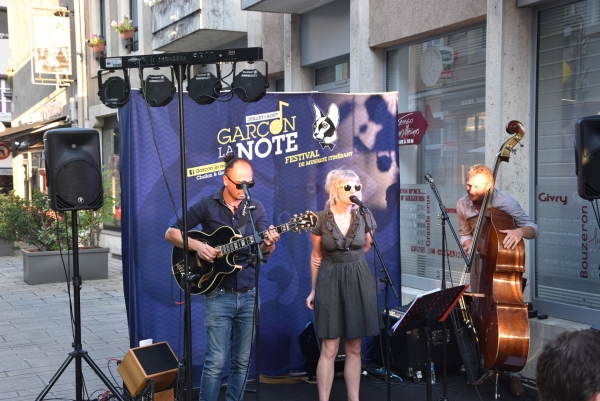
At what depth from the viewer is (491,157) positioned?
6312 mm

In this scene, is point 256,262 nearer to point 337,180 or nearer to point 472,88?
point 337,180

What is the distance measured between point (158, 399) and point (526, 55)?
4346 mm

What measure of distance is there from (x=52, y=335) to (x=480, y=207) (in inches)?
204

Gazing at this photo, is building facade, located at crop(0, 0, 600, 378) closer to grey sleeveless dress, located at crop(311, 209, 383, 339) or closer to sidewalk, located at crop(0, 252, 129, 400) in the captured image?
grey sleeveless dress, located at crop(311, 209, 383, 339)

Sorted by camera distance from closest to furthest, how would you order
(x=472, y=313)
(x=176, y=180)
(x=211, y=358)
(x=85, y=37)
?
(x=211, y=358) → (x=472, y=313) → (x=176, y=180) → (x=85, y=37)

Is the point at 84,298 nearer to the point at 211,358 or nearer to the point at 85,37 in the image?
the point at 211,358

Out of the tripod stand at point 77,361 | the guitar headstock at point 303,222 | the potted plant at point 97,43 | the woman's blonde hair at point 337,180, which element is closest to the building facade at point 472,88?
the woman's blonde hair at point 337,180

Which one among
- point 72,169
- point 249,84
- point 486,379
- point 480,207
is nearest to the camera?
point 249,84

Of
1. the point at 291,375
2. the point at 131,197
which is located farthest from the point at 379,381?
the point at 131,197

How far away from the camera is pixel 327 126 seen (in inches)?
245

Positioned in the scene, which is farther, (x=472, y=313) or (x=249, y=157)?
(x=249, y=157)

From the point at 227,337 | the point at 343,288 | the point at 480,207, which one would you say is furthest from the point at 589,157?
the point at 227,337

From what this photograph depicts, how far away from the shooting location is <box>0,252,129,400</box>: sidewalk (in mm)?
6039

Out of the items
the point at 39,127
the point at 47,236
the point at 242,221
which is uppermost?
the point at 39,127
